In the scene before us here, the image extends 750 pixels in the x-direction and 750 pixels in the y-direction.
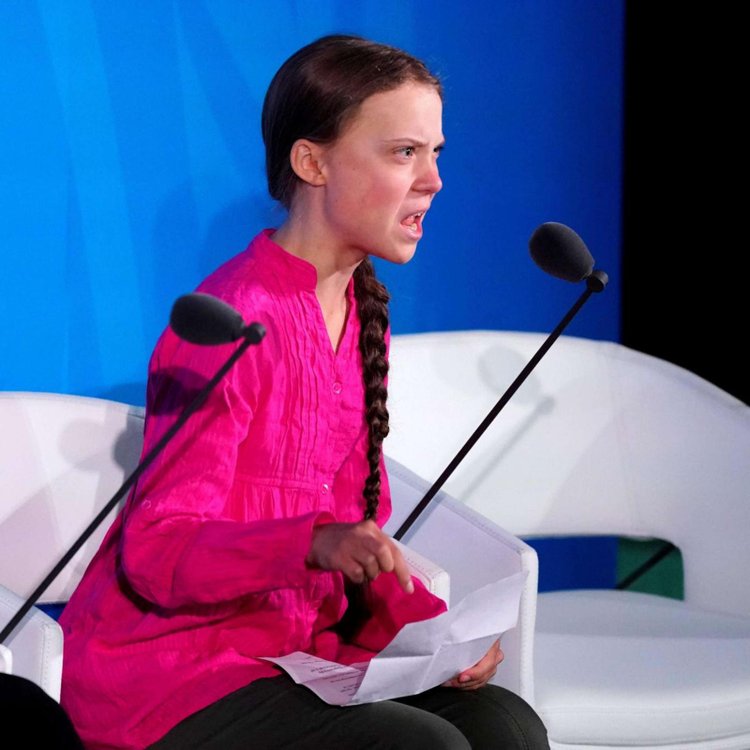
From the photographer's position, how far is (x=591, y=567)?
3000 millimetres

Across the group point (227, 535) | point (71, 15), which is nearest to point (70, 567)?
point (227, 535)

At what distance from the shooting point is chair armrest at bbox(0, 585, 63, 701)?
53.4 inches

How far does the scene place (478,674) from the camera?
1578 mm

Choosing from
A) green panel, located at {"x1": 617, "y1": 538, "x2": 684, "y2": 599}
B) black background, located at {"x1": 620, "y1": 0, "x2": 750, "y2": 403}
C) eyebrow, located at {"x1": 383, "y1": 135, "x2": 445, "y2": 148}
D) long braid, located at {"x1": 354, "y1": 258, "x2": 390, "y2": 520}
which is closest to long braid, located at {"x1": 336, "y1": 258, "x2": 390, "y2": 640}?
long braid, located at {"x1": 354, "y1": 258, "x2": 390, "y2": 520}

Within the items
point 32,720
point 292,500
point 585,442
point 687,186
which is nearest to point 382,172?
point 292,500

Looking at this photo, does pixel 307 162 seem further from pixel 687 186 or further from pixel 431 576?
pixel 687 186

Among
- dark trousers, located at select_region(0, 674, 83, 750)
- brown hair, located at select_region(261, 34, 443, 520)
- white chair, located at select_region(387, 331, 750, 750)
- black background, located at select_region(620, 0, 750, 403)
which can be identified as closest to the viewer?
dark trousers, located at select_region(0, 674, 83, 750)

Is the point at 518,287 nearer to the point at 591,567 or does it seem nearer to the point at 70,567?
the point at 591,567

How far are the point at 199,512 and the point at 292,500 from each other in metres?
0.17

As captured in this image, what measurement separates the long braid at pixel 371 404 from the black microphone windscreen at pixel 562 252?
21 cm

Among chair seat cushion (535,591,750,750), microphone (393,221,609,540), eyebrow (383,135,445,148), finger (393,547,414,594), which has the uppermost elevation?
eyebrow (383,135,445,148)

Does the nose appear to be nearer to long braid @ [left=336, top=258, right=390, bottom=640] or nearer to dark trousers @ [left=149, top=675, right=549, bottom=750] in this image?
long braid @ [left=336, top=258, right=390, bottom=640]

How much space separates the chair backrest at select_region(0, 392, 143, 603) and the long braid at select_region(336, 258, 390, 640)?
366 millimetres

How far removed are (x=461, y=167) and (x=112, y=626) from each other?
4.37 ft
